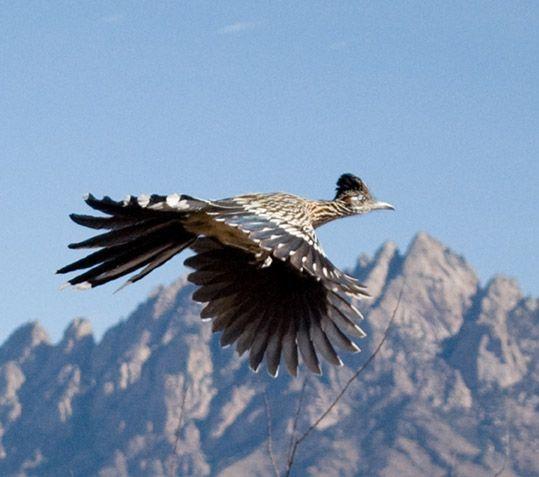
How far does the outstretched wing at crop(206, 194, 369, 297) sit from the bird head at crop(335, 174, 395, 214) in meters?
1.91

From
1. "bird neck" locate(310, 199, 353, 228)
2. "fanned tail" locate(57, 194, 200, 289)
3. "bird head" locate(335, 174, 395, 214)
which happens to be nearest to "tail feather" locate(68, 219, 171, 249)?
"fanned tail" locate(57, 194, 200, 289)

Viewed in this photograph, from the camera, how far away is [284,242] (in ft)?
21.5

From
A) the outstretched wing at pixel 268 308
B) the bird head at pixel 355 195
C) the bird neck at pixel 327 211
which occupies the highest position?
the bird head at pixel 355 195

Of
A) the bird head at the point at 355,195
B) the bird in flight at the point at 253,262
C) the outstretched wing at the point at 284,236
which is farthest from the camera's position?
the bird head at the point at 355,195

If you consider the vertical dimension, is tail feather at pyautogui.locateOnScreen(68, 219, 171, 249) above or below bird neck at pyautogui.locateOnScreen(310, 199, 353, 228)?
below

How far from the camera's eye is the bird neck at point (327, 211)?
8555mm

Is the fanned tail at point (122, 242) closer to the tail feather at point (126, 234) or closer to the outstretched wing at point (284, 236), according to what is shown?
the tail feather at point (126, 234)

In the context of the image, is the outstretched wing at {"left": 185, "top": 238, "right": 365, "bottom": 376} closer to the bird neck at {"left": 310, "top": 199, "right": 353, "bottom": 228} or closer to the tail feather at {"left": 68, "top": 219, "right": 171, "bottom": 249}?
the bird neck at {"left": 310, "top": 199, "right": 353, "bottom": 228}

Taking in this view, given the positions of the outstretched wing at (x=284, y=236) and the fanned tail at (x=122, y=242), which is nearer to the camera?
the outstretched wing at (x=284, y=236)

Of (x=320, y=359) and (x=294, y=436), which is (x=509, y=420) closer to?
(x=320, y=359)

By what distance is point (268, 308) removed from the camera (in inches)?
326

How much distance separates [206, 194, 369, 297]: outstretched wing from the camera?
253 inches

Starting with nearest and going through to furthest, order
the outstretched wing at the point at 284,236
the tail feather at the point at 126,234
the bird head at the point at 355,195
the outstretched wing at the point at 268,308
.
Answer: the outstretched wing at the point at 284,236
the tail feather at the point at 126,234
the outstretched wing at the point at 268,308
the bird head at the point at 355,195

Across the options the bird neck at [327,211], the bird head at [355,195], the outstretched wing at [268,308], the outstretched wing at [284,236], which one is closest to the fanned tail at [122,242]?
the outstretched wing at [284,236]
